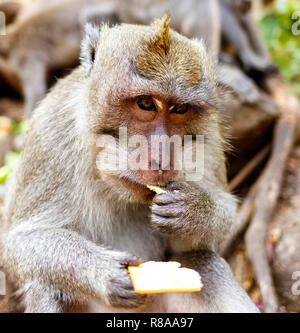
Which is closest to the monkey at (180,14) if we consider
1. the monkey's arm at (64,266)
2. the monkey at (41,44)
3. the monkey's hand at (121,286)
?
the monkey at (41,44)

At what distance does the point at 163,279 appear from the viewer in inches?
122

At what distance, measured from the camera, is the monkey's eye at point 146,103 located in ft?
11.1

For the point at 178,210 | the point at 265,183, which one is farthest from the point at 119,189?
the point at 265,183

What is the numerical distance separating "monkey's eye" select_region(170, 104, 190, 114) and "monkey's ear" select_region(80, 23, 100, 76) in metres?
0.79

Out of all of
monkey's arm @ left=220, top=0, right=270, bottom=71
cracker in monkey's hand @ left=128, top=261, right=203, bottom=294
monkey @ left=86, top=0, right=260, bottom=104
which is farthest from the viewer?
monkey @ left=86, top=0, right=260, bottom=104

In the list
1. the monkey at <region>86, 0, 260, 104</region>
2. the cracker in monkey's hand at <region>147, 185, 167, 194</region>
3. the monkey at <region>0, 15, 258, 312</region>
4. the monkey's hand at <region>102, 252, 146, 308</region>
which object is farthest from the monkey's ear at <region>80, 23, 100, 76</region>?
the monkey at <region>86, 0, 260, 104</region>

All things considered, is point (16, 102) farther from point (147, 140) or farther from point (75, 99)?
point (147, 140)

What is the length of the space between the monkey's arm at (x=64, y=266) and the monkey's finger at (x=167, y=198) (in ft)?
1.38

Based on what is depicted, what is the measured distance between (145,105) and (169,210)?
2.45 feet

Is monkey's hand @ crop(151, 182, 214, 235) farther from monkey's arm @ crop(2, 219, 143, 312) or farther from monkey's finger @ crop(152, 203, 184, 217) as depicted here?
monkey's arm @ crop(2, 219, 143, 312)

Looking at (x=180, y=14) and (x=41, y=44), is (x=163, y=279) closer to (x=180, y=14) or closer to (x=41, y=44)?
(x=41, y=44)

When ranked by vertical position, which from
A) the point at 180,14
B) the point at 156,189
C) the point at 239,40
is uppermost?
the point at 180,14

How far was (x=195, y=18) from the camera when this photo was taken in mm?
9953

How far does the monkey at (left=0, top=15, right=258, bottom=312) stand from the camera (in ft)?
11.1
